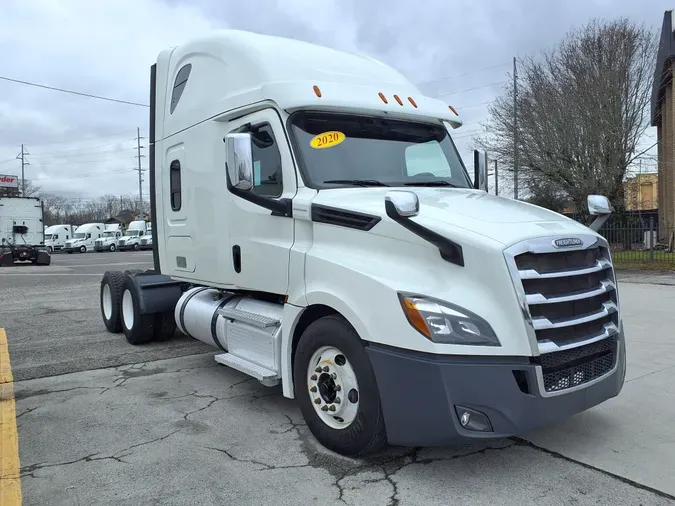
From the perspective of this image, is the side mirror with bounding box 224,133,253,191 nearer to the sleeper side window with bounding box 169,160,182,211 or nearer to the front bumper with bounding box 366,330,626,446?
the front bumper with bounding box 366,330,626,446

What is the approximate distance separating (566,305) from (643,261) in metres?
17.5

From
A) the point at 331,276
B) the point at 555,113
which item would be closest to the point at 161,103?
the point at 331,276

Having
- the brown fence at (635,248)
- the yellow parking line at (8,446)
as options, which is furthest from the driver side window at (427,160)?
the brown fence at (635,248)

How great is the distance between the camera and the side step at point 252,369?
4465mm

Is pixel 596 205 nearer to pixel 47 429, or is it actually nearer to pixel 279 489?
pixel 279 489

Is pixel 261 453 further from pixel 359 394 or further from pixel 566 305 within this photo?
pixel 566 305

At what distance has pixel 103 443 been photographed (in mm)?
4270

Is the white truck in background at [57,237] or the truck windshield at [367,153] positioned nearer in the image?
the truck windshield at [367,153]

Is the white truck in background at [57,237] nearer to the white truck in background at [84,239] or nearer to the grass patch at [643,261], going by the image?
the white truck in background at [84,239]

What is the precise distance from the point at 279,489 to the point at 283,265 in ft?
5.63

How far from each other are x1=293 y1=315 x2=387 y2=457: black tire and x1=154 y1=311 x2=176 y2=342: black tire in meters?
3.94

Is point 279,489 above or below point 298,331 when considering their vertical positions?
below

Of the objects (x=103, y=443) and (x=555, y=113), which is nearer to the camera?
(x=103, y=443)

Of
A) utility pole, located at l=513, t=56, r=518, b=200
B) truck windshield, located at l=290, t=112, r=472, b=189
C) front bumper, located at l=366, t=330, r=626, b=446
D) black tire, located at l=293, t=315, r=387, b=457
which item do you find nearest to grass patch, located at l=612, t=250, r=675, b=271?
utility pole, located at l=513, t=56, r=518, b=200
